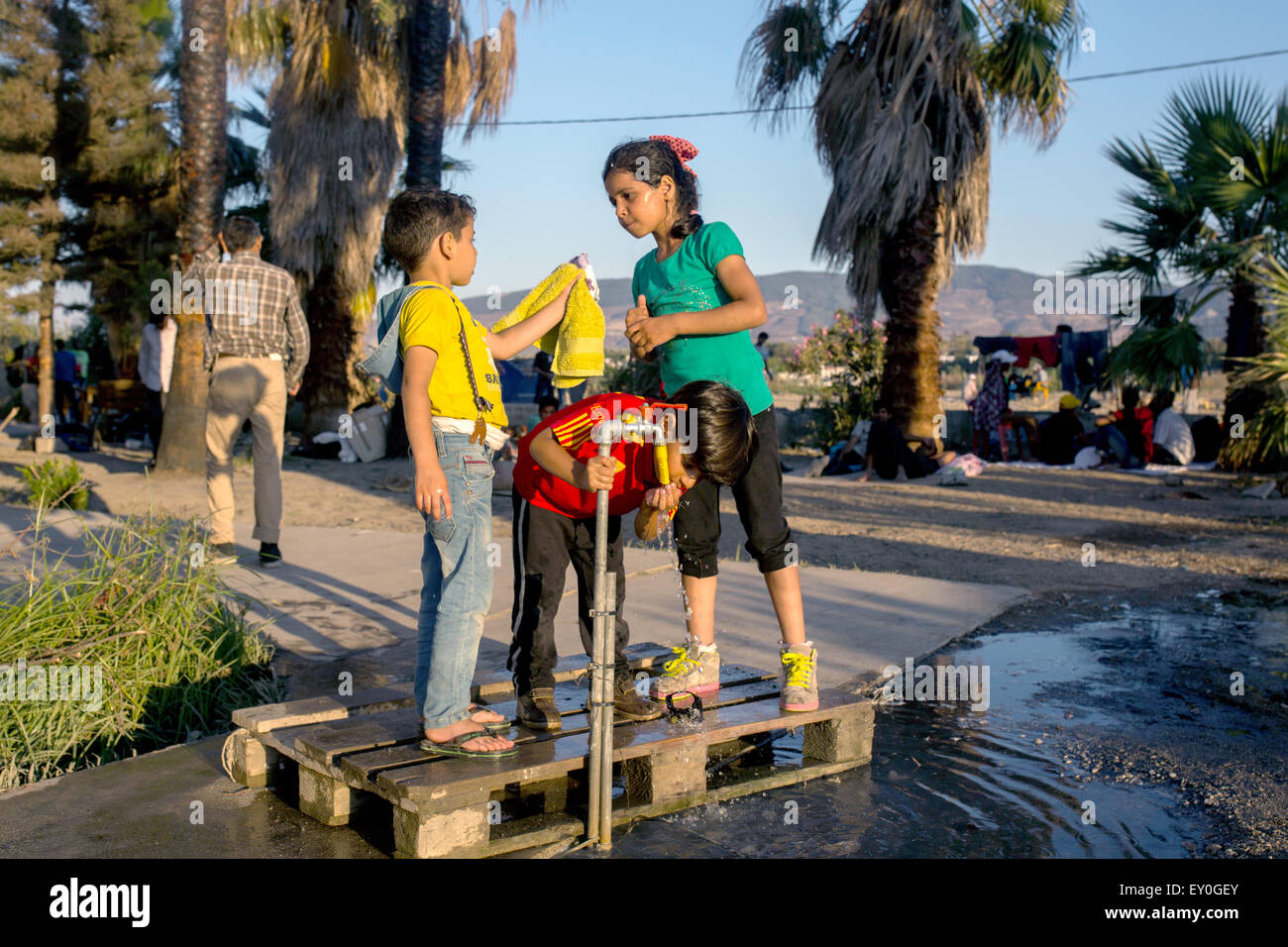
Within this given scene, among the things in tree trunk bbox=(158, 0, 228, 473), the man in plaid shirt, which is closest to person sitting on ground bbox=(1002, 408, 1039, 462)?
tree trunk bbox=(158, 0, 228, 473)

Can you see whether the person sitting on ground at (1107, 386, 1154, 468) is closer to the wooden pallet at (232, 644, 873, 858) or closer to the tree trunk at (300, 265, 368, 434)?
the tree trunk at (300, 265, 368, 434)

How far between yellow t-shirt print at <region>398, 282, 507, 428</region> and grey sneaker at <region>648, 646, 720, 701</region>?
1.02 meters

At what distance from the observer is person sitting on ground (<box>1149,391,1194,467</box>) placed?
14719 mm

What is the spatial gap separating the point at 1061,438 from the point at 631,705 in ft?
45.2

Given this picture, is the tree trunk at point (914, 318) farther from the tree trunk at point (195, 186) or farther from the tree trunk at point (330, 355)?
the tree trunk at point (195, 186)

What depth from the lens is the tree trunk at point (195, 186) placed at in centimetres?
1029

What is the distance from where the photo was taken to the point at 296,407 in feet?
69.4

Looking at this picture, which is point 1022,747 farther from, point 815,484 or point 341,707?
point 815,484

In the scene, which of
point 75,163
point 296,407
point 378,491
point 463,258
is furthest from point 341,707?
point 296,407

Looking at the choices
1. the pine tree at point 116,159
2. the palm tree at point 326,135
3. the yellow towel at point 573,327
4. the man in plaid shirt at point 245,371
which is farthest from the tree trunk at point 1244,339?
the pine tree at point 116,159

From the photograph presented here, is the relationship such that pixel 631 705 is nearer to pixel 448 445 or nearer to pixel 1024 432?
pixel 448 445

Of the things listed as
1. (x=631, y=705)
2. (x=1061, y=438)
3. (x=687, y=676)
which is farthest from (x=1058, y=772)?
(x=1061, y=438)

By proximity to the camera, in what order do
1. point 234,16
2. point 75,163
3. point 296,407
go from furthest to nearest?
point 296,407 → point 75,163 → point 234,16
